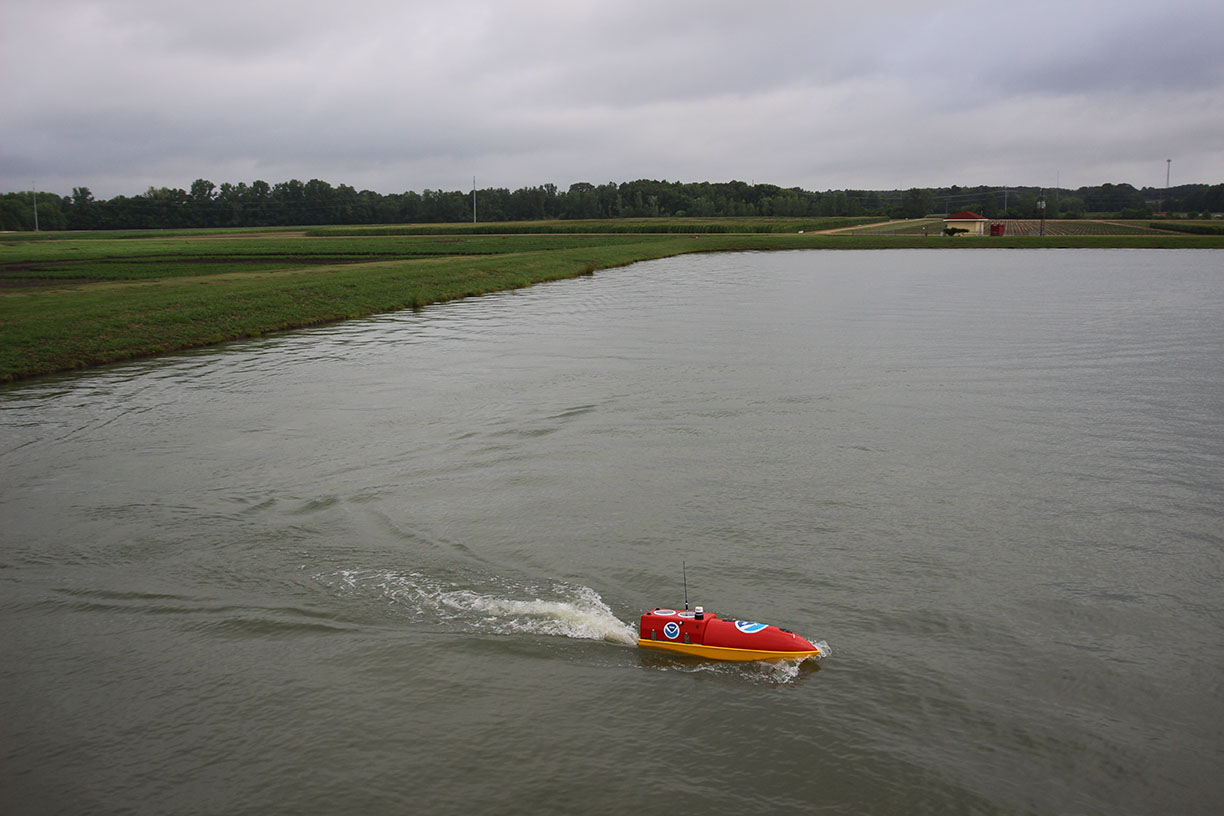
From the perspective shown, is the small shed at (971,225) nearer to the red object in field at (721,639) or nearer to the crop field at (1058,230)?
the crop field at (1058,230)

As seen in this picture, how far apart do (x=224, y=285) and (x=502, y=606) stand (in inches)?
1708

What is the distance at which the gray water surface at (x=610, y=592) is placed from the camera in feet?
27.9

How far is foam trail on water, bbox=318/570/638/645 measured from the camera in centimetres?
1100

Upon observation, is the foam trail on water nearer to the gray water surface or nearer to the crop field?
the gray water surface

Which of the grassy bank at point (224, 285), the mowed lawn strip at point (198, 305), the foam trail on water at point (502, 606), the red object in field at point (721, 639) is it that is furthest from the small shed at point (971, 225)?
the red object in field at point (721, 639)

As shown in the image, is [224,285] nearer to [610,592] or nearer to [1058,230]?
[610,592]

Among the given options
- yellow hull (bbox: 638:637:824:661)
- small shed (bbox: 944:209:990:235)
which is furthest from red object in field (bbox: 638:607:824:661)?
small shed (bbox: 944:209:990:235)

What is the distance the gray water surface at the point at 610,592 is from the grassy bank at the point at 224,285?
8.98 m

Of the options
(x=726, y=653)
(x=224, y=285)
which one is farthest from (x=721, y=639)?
(x=224, y=285)

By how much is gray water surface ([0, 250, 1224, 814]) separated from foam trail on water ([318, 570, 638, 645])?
0.05 meters

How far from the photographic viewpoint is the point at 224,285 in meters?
49.1

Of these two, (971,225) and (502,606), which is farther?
(971,225)

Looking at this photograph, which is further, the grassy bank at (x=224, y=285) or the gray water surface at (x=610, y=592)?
the grassy bank at (x=224, y=285)

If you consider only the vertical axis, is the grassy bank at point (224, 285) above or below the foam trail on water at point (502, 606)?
above
